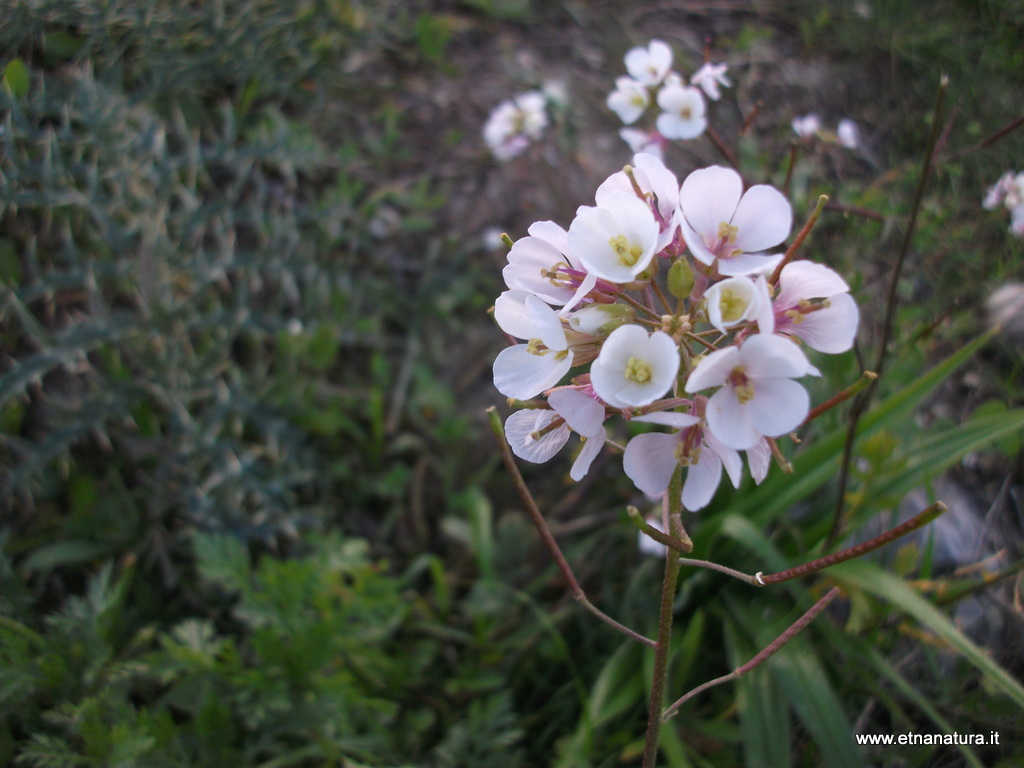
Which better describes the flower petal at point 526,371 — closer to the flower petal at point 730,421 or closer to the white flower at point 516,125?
the flower petal at point 730,421

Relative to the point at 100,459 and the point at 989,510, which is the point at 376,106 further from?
the point at 989,510

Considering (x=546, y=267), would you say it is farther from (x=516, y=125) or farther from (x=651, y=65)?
(x=516, y=125)

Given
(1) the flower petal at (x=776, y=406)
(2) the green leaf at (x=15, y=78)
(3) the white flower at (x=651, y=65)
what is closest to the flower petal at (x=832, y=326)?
(1) the flower petal at (x=776, y=406)

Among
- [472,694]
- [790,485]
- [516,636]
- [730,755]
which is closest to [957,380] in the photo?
[790,485]

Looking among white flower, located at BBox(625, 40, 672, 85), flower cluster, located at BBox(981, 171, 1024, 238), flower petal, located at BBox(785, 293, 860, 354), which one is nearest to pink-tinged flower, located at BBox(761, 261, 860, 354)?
flower petal, located at BBox(785, 293, 860, 354)

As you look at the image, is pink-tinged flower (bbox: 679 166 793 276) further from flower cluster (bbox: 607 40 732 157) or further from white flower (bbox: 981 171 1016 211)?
white flower (bbox: 981 171 1016 211)

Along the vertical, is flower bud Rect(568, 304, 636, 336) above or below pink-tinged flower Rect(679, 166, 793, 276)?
below
